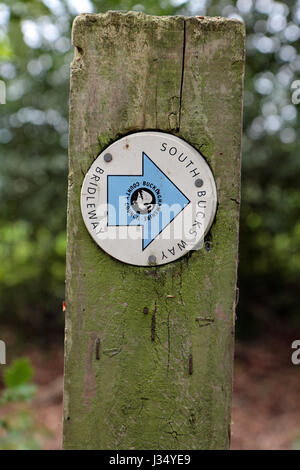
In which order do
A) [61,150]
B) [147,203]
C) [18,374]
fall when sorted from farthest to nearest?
[61,150], [18,374], [147,203]

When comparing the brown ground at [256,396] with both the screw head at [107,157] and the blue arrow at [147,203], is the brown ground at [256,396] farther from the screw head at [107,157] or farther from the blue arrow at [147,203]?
the screw head at [107,157]

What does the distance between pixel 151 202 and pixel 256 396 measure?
3.56 metres

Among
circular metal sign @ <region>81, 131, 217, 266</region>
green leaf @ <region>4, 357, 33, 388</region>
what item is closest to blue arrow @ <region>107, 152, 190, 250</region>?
circular metal sign @ <region>81, 131, 217, 266</region>

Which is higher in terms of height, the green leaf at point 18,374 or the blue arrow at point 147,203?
the blue arrow at point 147,203

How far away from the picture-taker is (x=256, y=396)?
13.4 ft

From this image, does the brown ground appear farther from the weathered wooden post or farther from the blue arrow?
the blue arrow

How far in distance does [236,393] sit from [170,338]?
343cm

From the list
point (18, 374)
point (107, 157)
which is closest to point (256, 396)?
point (18, 374)

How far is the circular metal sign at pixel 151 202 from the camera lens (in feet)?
3.55

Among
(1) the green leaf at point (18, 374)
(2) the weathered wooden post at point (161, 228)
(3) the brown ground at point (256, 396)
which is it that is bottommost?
(3) the brown ground at point (256, 396)

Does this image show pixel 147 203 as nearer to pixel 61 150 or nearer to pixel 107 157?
pixel 107 157

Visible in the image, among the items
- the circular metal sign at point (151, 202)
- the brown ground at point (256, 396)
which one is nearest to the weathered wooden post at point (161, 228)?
the circular metal sign at point (151, 202)

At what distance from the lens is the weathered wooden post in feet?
3.53

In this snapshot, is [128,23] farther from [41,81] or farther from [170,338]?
[41,81]
